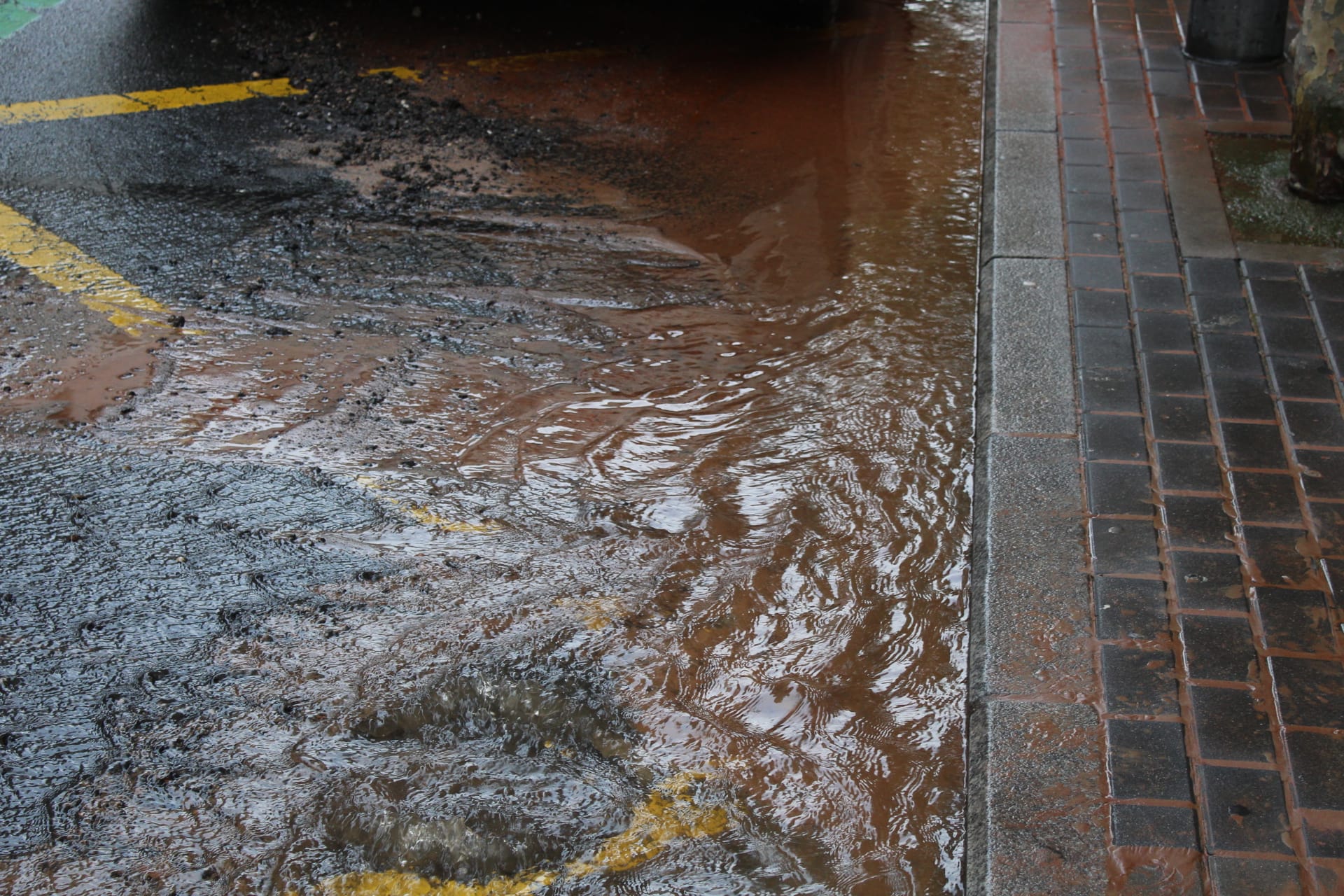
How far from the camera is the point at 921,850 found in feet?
9.64

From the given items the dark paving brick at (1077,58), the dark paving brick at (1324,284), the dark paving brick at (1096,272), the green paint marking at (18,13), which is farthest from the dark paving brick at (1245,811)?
the green paint marking at (18,13)

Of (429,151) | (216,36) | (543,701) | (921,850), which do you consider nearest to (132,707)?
(543,701)

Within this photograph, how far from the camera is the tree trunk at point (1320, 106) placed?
5.17 m

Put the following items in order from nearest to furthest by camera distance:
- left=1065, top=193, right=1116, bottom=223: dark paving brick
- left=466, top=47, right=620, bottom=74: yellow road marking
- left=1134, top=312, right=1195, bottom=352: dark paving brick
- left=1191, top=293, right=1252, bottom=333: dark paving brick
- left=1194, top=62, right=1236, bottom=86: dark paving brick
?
left=1134, top=312, right=1195, bottom=352: dark paving brick < left=1191, top=293, right=1252, bottom=333: dark paving brick < left=1065, top=193, right=1116, bottom=223: dark paving brick < left=1194, top=62, right=1236, bottom=86: dark paving brick < left=466, top=47, right=620, bottom=74: yellow road marking

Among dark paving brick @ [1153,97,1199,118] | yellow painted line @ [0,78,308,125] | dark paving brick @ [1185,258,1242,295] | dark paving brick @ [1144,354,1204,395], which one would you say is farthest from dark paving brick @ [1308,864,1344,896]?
yellow painted line @ [0,78,308,125]

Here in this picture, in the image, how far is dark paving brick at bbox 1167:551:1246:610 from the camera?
3.42 meters

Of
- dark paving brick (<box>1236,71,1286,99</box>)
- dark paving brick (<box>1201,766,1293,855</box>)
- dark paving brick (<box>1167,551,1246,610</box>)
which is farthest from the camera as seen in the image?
dark paving brick (<box>1236,71,1286,99</box>)

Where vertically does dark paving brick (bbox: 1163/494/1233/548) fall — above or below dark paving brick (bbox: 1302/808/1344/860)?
above

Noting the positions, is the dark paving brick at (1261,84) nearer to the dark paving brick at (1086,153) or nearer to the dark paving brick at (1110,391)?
the dark paving brick at (1086,153)

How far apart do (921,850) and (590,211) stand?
3.84 metres

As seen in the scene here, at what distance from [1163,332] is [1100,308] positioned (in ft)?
0.96

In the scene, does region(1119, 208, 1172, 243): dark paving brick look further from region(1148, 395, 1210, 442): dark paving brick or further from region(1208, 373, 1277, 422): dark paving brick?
region(1148, 395, 1210, 442): dark paving brick

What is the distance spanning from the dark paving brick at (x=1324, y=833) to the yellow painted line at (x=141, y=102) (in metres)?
6.53

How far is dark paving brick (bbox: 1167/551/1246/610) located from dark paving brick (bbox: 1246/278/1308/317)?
5.33 feet
